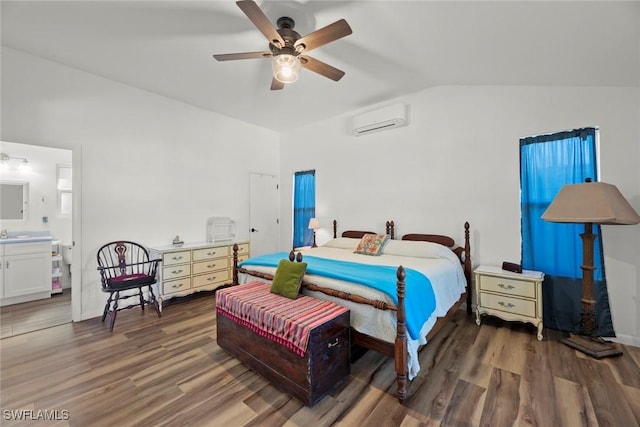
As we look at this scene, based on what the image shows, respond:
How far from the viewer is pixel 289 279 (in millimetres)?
2424

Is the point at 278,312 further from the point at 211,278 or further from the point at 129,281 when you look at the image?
the point at 211,278

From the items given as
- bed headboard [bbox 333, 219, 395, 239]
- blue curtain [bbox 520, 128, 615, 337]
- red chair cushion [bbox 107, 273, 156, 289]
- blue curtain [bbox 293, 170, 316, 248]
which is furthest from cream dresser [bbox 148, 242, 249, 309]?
blue curtain [bbox 520, 128, 615, 337]

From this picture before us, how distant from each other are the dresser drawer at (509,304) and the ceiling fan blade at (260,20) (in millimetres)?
3281

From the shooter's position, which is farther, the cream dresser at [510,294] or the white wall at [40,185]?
the white wall at [40,185]

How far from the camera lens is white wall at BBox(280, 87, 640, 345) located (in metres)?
2.61

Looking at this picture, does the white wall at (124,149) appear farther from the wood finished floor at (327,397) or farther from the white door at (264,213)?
the wood finished floor at (327,397)

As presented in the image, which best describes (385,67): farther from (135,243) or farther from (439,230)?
(135,243)

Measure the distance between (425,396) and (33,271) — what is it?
5264mm

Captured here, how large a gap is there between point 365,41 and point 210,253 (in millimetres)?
3471

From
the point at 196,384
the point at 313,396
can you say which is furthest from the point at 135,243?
the point at 313,396

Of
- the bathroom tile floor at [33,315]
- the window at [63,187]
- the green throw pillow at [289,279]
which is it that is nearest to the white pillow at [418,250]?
the green throw pillow at [289,279]

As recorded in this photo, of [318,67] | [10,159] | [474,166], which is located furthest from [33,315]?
[474,166]

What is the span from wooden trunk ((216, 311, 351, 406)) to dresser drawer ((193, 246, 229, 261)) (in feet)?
6.60

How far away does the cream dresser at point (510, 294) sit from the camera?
8.83ft
